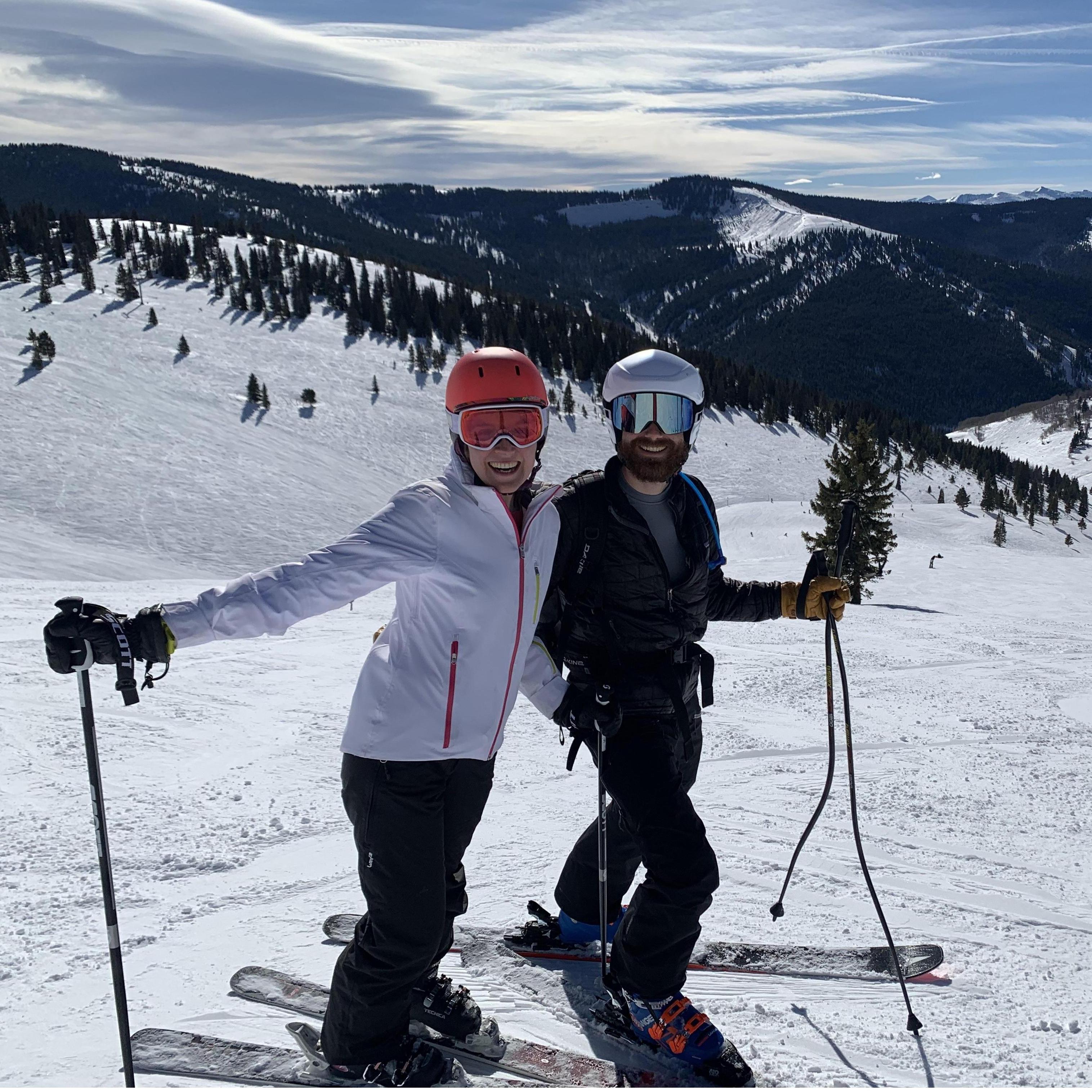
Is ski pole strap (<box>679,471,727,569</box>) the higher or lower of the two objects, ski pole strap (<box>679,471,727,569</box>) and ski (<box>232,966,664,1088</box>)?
the higher

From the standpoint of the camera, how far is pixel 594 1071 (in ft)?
10.7

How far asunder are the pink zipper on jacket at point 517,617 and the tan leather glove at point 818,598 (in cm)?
137

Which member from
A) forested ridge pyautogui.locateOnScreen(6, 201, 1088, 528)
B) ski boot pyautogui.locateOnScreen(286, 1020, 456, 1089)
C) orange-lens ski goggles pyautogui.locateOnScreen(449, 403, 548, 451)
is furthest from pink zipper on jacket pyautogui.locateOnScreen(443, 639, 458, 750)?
forested ridge pyautogui.locateOnScreen(6, 201, 1088, 528)

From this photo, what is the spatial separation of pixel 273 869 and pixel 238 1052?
1.65 m

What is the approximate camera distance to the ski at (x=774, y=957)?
12.9 feet

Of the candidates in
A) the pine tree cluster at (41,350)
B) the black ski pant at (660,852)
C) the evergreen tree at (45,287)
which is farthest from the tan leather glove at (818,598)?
the evergreen tree at (45,287)

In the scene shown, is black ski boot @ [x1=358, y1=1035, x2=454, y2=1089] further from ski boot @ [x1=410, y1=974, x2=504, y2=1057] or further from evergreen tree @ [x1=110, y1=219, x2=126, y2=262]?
evergreen tree @ [x1=110, y1=219, x2=126, y2=262]

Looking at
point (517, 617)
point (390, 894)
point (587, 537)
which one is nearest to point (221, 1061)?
point (390, 894)

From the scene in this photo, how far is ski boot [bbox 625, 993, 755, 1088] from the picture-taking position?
321 centimetres

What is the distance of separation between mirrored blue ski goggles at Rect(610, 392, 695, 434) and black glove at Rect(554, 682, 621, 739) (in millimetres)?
1080

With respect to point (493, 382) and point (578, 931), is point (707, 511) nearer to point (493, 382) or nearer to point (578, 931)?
point (493, 382)

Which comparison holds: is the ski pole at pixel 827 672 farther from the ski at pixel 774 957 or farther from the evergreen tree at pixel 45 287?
the evergreen tree at pixel 45 287

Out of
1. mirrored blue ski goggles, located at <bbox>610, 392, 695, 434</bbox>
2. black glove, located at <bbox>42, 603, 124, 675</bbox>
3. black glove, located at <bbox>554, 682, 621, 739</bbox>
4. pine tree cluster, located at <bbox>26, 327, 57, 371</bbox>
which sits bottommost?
black glove, located at <bbox>554, 682, 621, 739</bbox>

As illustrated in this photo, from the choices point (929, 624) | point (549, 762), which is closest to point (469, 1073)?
A: point (549, 762)
